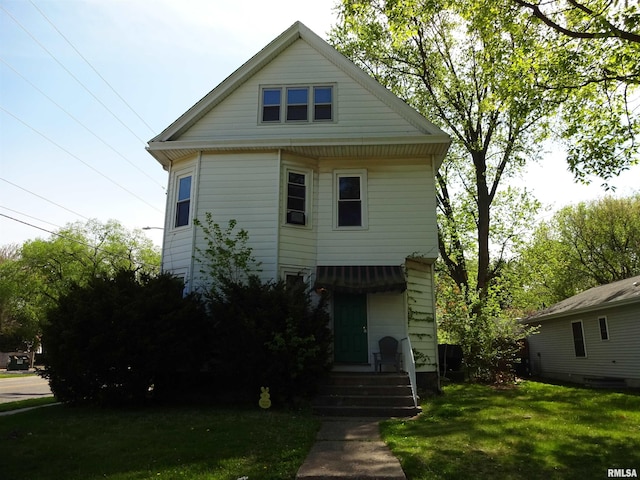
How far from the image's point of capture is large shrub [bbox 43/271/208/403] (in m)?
9.30

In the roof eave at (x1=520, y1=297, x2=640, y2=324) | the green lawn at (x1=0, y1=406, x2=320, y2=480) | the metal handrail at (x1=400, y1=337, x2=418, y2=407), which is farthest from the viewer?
the roof eave at (x1=520, y1=297, x2=640, y2=324)

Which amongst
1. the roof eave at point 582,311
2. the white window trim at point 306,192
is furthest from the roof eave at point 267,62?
the roof eave at point 582,311

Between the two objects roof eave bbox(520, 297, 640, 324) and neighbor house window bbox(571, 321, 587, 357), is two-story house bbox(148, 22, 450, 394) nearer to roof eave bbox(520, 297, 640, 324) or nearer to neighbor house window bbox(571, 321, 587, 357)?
roof eave bbox(520, 297, 640, 324)

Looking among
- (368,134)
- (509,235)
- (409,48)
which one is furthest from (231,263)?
(509,235)

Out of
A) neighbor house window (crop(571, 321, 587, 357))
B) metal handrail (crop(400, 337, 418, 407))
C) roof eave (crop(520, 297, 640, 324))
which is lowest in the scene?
metal handrail (crop(400, 337, 418, 407))

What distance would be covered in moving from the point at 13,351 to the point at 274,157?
43.3 meters

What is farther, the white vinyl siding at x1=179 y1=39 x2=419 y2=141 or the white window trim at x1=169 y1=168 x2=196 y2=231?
the white vinyl siding at x1=179 y1=39 x2=419 y2=141

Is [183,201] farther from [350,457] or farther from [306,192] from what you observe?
[350,457]

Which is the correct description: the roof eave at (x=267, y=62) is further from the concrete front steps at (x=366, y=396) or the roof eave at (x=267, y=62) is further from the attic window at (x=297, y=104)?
the concrete front steps at (x=366, y=396)

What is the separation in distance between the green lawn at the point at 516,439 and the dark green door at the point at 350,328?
2.17 meters

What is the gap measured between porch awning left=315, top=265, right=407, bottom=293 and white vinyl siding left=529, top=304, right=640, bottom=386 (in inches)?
397

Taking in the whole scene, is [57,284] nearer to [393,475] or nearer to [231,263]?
[231,263]

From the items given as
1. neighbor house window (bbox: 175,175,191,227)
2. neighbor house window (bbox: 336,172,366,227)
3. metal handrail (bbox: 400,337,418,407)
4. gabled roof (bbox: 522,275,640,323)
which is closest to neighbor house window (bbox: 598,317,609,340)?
gabled roof (bbox: 522,275,640,323)

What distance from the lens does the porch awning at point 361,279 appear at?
1119 centimetres
